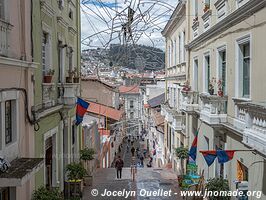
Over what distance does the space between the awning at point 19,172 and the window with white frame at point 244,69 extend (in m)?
5.91

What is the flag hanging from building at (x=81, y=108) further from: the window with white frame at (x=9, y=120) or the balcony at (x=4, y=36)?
the balcony at (x=4, y=36)

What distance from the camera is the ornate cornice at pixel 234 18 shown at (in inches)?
359

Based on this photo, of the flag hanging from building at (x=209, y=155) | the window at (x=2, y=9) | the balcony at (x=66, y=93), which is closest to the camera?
the window at (x=2, y=9)

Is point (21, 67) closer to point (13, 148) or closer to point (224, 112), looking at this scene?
point (13, 148)

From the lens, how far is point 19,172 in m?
7.65

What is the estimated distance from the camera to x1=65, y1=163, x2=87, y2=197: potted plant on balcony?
1543 cm

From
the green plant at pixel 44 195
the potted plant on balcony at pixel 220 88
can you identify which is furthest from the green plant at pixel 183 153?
the green plant at pixel 44 195

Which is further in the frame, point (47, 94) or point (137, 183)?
point (137, 183)

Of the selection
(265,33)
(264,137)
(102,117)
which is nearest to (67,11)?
(265,33)

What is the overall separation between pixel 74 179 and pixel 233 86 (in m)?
7.74

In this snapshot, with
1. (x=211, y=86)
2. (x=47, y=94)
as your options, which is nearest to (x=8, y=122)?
(x=47, y=94)

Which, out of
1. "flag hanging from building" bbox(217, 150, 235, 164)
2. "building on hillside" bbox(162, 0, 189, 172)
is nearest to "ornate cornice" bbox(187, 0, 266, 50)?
"flag hanging from building" bbox(217, 150, 235, 164)

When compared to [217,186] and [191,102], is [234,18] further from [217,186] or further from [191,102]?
[191,102]

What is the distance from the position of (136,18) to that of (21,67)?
309 centimetres
